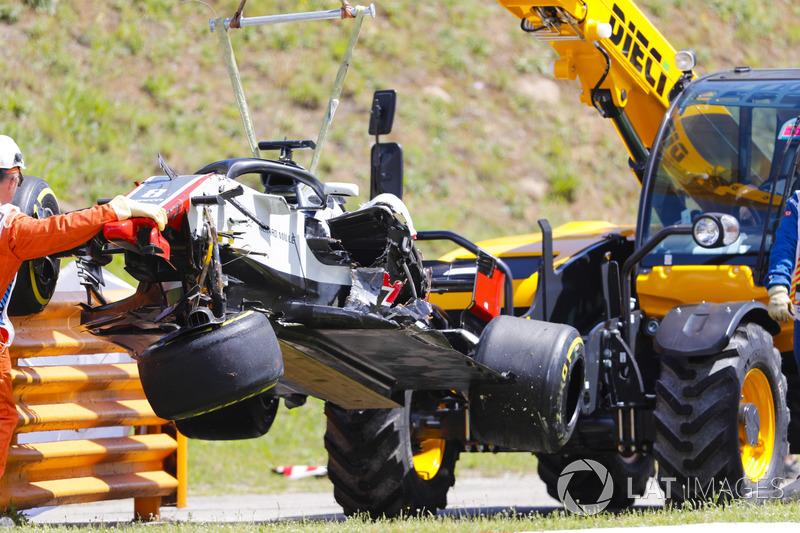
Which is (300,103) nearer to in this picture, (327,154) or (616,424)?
(327,154)

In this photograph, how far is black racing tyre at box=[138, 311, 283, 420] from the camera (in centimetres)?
564

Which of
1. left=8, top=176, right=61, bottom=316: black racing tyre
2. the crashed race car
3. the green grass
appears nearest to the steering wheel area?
the crashed race car

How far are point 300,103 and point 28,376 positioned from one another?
42.0 feet

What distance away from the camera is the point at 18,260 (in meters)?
6.40

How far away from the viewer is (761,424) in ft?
25.2

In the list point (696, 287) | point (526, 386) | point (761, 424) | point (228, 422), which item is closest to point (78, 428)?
point (228, 422)

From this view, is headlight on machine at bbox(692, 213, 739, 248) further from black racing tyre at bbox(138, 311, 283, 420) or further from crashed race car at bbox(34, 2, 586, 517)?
black racing tyre at bbox(138, 311, 283, 420)

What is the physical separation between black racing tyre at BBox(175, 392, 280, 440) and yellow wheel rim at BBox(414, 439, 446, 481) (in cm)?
132

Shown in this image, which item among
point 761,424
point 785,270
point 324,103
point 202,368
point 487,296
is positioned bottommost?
point 761,424

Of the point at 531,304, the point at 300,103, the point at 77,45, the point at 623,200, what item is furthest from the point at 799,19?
the point at 531,304

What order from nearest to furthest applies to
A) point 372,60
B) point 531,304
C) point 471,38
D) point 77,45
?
point 531,304 < point 77,45 < point 372,60 < point 471,38

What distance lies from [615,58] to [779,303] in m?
2.87

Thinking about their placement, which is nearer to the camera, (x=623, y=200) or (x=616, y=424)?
(x=616, y=424)

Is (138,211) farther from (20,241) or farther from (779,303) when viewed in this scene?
(779,303)
